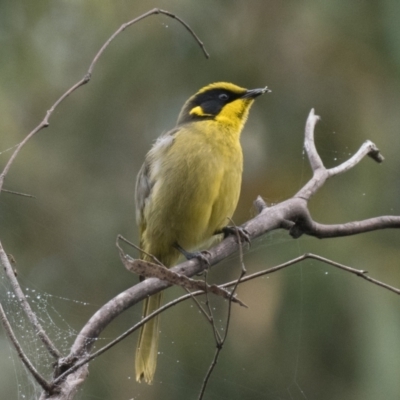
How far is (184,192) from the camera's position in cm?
353

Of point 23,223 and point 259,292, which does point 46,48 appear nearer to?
point 23,223

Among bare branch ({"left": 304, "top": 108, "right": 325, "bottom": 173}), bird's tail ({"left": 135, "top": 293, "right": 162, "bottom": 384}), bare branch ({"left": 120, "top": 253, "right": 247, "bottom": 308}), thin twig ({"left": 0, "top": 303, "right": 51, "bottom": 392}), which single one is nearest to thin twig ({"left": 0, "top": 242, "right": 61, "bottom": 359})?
thin twig ({"left": 0, "top": 303, "right": 51, "bottom": 392})

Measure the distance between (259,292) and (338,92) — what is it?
1.77 meters

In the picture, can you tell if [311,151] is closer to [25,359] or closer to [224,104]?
[224,104]

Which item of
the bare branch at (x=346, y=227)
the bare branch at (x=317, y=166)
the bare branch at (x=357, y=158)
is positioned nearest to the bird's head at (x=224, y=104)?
the bare branch at (x=317, y=166)

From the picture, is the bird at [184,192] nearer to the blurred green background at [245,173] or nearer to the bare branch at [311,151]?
the bare branch at [311,151]

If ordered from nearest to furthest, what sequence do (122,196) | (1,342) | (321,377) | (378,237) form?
(1,342) → (321,377) → (378,237) → (122,196)

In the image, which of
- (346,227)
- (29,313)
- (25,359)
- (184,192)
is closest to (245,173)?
(184,192)

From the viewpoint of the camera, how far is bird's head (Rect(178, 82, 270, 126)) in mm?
3879

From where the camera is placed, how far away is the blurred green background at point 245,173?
4836 millimetres

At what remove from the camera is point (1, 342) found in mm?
4445

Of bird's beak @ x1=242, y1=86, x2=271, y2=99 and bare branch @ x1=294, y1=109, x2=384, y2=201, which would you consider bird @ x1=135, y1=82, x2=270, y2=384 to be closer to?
bird's beak @ x1=242, y1=86, x2=271, y2=99

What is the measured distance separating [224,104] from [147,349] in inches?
49.6

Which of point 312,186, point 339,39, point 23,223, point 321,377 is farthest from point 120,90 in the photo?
point 312,186
